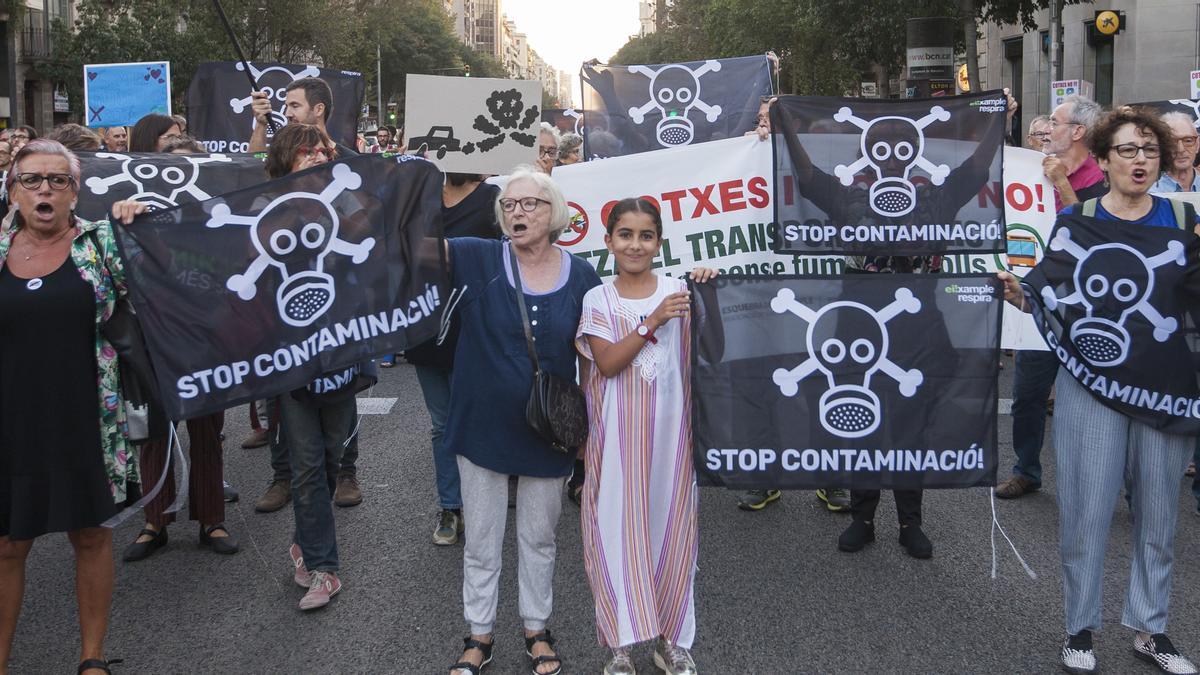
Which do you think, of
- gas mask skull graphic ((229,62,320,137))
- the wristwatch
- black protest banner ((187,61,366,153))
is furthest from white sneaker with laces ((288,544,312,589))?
gas mask skull graphic ((229,62,320,137))

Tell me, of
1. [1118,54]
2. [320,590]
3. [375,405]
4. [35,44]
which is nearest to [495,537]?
[320,590]

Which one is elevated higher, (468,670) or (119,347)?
(119,347)

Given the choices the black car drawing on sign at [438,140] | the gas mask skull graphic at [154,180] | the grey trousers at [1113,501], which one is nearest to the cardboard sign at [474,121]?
the black car drawing on sign at [438,140]

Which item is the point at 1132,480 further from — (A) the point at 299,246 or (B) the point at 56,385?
(B) the point at 56,385

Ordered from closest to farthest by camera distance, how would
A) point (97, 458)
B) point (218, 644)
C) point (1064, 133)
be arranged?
point (97, 458) < point (218, 644) < point (1064, 133)

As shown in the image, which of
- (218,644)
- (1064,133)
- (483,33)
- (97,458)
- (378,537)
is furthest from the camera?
(483,33)

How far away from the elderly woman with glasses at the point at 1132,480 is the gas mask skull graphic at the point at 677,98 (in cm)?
520

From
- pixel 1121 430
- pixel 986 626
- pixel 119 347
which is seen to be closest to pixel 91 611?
pixel 119 347

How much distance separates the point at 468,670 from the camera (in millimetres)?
3982

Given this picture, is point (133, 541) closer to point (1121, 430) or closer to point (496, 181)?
point (496, 181)

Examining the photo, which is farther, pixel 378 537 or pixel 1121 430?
pixel 378 537

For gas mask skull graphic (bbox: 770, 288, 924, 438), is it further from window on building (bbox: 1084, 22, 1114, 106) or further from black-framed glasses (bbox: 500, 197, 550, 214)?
window on building (bbox: 1084, 22, 1114, 106)

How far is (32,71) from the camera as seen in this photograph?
138 feet

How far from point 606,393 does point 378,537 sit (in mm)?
2198
